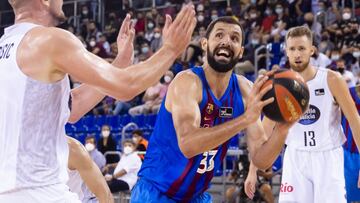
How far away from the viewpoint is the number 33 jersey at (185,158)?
425cm

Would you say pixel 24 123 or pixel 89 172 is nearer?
pixel 24 123

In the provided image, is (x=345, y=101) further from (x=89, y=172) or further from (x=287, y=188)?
(x=89, y=172)

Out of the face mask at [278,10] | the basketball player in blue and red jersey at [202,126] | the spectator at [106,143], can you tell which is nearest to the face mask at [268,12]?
the face mask at [278,10]

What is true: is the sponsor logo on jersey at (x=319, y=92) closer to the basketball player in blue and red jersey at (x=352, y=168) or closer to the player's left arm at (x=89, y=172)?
the basketball player in blue and red jersey at (x=352, y=168)

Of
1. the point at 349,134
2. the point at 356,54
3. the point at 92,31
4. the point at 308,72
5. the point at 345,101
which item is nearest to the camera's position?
the point at 345,101

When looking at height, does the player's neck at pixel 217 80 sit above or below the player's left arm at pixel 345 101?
above

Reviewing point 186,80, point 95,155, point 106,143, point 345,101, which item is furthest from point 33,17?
point 106,143

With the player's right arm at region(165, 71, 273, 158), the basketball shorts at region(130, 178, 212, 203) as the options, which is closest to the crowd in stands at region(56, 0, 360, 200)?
the basketball shorts at region(130, 178, 212, 203)

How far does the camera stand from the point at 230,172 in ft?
34.3

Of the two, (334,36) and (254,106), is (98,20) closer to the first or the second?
(334,36)

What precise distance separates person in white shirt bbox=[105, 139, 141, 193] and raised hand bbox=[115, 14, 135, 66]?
21.2 ft

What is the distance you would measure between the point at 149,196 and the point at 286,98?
1283mm

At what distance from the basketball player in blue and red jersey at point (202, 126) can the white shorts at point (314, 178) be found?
137 cm

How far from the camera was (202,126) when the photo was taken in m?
4.24
